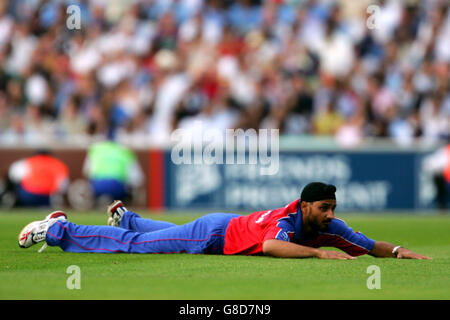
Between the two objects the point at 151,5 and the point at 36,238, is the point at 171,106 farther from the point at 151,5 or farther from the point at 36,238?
the point at 36,238

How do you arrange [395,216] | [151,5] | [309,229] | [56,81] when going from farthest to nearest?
[151,5], [56,81], [395,216], [309,229]

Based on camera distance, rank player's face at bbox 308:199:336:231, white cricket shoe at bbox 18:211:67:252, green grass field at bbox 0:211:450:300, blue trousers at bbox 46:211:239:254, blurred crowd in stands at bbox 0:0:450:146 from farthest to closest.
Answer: blurred crowd in stands at bbox 0:0:450:146 < white cricket shoe at bbox 18:211:67:252 < blue trousers at bbox 46:211:239:254 < player's face at bbox 308:199:336:231 < green grass field at bbox 0:211:450:300

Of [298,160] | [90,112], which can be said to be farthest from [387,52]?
[90,112]

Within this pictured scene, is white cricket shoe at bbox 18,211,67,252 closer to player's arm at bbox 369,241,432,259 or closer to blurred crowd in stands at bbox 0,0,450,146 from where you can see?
player's arm at bbox 369,241,432,259

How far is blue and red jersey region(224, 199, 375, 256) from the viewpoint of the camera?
9070 mm

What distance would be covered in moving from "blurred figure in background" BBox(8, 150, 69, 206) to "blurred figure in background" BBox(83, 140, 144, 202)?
3.24 ft

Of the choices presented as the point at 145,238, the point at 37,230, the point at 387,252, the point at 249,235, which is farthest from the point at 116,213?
the point at 387,252

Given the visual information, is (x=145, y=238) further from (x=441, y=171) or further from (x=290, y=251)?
(x=441, y=171)

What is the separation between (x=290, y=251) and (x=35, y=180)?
13.8m

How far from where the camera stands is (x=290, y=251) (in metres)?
8.95

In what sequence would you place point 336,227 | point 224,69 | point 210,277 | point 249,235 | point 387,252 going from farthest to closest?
point 224,69, point 387,252, point 249,235, point 336,227, point 210,277

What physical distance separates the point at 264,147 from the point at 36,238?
12.4 metres

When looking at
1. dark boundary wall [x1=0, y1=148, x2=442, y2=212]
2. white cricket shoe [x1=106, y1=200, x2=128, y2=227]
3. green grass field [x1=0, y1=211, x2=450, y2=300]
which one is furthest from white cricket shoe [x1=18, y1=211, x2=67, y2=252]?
dark boundary wall [x1=0, y1=148, x2=442, y2=212]

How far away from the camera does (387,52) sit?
24.2 m
